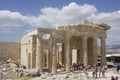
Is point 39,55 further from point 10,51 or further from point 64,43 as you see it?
point 10,51

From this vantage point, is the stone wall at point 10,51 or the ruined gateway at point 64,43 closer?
the ruined gateway at point 64,43

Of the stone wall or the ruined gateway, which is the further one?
the stone wall

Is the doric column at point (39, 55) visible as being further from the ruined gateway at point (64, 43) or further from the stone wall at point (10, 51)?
the stone wall at point (10, 51)

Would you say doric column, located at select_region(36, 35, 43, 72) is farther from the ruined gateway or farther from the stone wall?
the stone wall

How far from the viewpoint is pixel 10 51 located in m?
48.1

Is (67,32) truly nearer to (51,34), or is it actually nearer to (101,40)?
(51,34)

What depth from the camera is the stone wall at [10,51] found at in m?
47.5

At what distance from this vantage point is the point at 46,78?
94.3 ft

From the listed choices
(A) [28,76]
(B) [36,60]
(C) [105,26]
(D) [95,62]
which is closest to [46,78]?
(A) [28,76]

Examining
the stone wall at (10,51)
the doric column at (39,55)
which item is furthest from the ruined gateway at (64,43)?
the stone wall at (10,51)

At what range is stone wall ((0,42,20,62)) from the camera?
4753 cm

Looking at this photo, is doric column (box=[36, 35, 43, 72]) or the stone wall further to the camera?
the stone wall

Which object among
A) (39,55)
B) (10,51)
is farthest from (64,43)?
(10,51)

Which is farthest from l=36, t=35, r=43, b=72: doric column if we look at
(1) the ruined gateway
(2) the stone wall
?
(2) the stone wall
